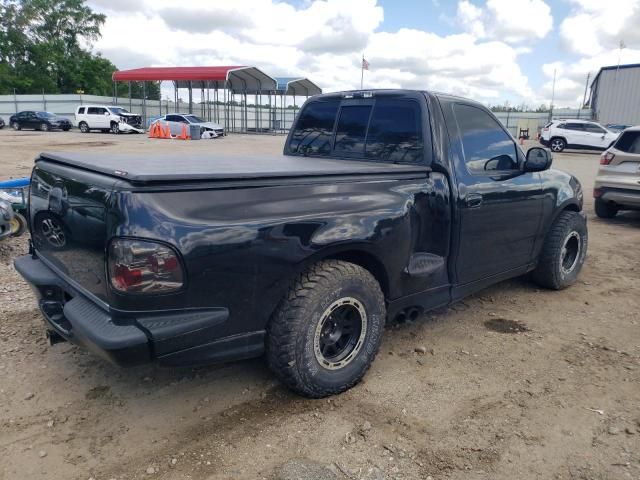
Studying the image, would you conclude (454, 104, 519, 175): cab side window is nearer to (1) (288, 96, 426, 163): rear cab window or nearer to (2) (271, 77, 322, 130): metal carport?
(1) (288, 96, 426, 163): rear cab window

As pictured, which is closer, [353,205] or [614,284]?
[353,205]

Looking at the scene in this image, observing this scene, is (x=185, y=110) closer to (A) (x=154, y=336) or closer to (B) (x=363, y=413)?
(B) (x=363, y=413)

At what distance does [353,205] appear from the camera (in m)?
2.99

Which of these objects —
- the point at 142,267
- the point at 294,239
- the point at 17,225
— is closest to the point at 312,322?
the point at 294,239

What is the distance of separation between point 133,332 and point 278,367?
0.84 metres

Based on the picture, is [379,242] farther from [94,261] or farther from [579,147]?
[579,147]

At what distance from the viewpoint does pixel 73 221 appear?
8.82 ft

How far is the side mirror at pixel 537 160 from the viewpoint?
4195 millimetres

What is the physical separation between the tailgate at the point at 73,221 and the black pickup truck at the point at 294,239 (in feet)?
0.04

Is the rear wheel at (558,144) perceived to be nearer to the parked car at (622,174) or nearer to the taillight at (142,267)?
the parked car at (622,174)

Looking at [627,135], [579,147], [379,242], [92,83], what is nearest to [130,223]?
[379,242]

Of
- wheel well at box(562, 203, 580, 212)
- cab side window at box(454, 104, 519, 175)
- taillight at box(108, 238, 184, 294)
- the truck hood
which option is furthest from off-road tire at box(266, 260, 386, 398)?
wheel well at box(562, 203, 580, 212)

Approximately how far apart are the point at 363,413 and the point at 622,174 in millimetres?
7358

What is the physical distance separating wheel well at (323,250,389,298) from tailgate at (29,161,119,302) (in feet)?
4.00
